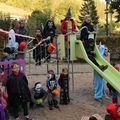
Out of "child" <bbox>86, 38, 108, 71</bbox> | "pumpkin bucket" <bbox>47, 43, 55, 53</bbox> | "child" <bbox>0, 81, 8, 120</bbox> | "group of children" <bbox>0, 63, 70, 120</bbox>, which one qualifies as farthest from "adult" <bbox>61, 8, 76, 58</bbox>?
"child" <bbox>0, 81, 8, 120</bbox>

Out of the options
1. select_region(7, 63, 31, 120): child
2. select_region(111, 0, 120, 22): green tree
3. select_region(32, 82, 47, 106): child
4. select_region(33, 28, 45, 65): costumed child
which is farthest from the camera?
select_region(111, 0, 120, 22): green tree

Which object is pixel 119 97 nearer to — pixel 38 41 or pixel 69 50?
pixel 69 50

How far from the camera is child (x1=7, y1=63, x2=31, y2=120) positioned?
37.7 feet

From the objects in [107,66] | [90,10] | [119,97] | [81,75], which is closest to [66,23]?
[107,66]

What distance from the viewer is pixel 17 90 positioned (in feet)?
37.7

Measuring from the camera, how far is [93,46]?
15125 mm

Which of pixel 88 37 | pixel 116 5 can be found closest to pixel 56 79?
pixel 88 37

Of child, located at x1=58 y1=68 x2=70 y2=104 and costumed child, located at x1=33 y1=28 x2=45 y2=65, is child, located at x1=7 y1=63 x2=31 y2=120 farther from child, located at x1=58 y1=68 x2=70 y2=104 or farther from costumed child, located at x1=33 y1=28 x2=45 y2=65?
costumed child, located at x1=33 y1=28 x2=45 y2=65

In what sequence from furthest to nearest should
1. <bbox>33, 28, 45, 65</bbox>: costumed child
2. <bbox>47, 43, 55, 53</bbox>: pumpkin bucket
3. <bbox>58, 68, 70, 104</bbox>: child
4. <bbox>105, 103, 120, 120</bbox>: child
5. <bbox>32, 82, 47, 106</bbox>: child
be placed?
<bbox>33, 28, 45, 65</bbox>: costumed child < <bbox>47, 43, 55, 53</bbox>: pumpkin bucket < <bbox>58, 68, 70, 104</bbox>: child < <bbox>32, 82, 47, 106</bbox>: child < <bbox>105, 103, 120, 120</bbox>: child

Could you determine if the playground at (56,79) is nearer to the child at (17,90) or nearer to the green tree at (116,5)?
the child at (17,90)

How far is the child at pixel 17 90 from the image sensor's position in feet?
37.7

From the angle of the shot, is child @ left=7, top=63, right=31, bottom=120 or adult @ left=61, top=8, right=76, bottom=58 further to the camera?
adult @ left=61, top=8, right=76, bottom=58

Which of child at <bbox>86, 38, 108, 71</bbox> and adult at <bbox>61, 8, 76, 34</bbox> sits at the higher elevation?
adult at <bbox>61, 8, 76, 34</bbox>

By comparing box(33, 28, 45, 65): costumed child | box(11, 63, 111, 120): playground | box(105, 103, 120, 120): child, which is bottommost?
box(11, 63, 111, 120): playground
